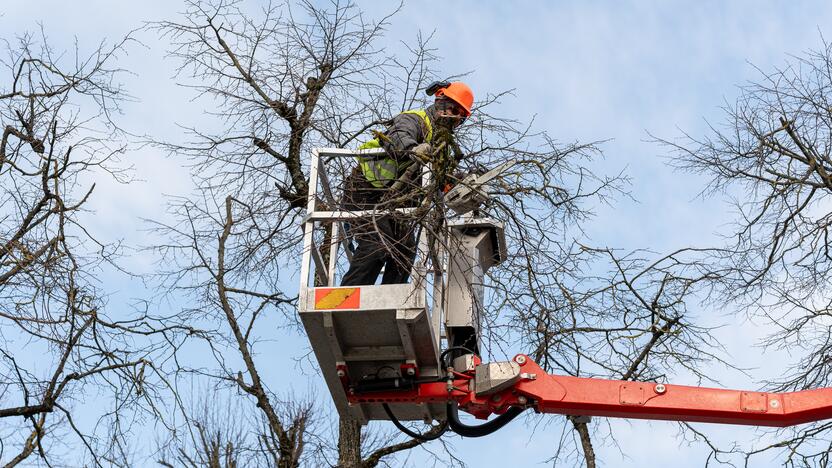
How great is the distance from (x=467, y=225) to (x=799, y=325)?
367 cm

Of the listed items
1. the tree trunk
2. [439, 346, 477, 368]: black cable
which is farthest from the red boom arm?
the tree trunk

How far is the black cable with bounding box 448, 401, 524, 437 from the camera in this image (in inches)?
342

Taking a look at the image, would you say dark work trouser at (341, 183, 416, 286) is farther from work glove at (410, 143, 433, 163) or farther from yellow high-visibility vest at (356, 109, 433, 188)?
work glove at (410, 143, 433, 163)

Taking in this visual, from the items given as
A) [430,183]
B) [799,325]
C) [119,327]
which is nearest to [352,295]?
[430,183]

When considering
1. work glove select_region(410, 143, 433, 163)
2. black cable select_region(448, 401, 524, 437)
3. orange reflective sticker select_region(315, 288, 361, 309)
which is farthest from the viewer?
black cable select_region(448, 401, 524, 437)

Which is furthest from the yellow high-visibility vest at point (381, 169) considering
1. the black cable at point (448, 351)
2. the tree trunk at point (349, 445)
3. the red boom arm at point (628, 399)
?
the tree trunk at point (349, 445)

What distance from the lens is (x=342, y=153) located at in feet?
29.4

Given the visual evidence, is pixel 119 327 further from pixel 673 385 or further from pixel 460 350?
pixel 673 385

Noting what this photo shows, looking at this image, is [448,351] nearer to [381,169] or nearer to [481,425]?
[481,425]

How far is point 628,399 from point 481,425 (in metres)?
0.98

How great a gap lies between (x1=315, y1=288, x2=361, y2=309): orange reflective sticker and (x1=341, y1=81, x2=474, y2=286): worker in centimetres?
26

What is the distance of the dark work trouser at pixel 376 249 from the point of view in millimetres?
8508

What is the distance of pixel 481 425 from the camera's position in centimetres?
881

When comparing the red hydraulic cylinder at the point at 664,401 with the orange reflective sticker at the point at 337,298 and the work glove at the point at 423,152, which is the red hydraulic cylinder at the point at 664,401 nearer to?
the orange reflective sticker at the point at 337,298
